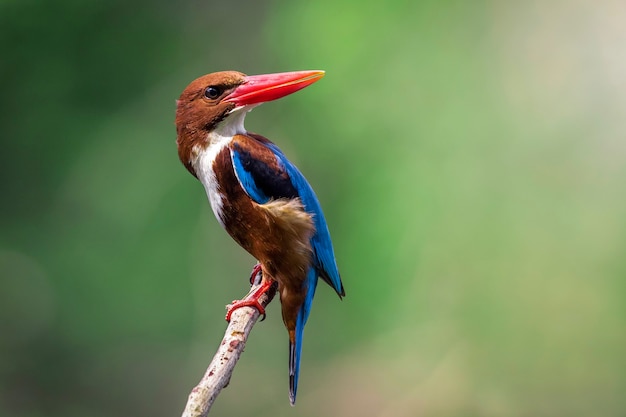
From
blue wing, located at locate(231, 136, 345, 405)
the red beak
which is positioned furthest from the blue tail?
the red beak

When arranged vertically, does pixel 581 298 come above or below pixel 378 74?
below

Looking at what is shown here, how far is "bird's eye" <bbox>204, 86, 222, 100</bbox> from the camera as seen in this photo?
1.32 meters

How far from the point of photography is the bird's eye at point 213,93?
1324 mm

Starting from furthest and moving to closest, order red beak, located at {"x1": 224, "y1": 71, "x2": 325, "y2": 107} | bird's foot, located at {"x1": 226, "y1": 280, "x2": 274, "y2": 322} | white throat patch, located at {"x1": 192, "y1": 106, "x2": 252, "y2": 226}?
bird's foot, located at {"x1": 226, "y1": 280, "x2": 274, "y2": 322} → white throat patch, located at {"x1": 192, "y1": 106, "x2": 252, "y2": 226} → red beak, located at {"x1": 224, "y1": 71, "x2": 325, "y2": 107}

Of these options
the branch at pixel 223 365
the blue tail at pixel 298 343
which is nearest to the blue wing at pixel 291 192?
the blue tail at pixel 298 343

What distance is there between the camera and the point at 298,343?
149cm

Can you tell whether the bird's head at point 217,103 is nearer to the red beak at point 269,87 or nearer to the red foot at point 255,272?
the red beak at point 269,87

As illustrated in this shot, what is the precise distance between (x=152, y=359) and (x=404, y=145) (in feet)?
4.31

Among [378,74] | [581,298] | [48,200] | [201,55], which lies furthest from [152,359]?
[581,298]

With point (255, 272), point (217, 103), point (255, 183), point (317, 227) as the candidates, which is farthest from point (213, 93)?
point (255, 272)

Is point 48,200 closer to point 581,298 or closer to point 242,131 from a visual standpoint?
point 242,131

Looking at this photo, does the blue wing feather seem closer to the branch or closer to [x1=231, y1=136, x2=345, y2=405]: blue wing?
[x1=231, y1=136, x2=345, y2=405]: blue wing

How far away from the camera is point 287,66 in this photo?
112 inches

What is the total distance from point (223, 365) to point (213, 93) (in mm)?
477
